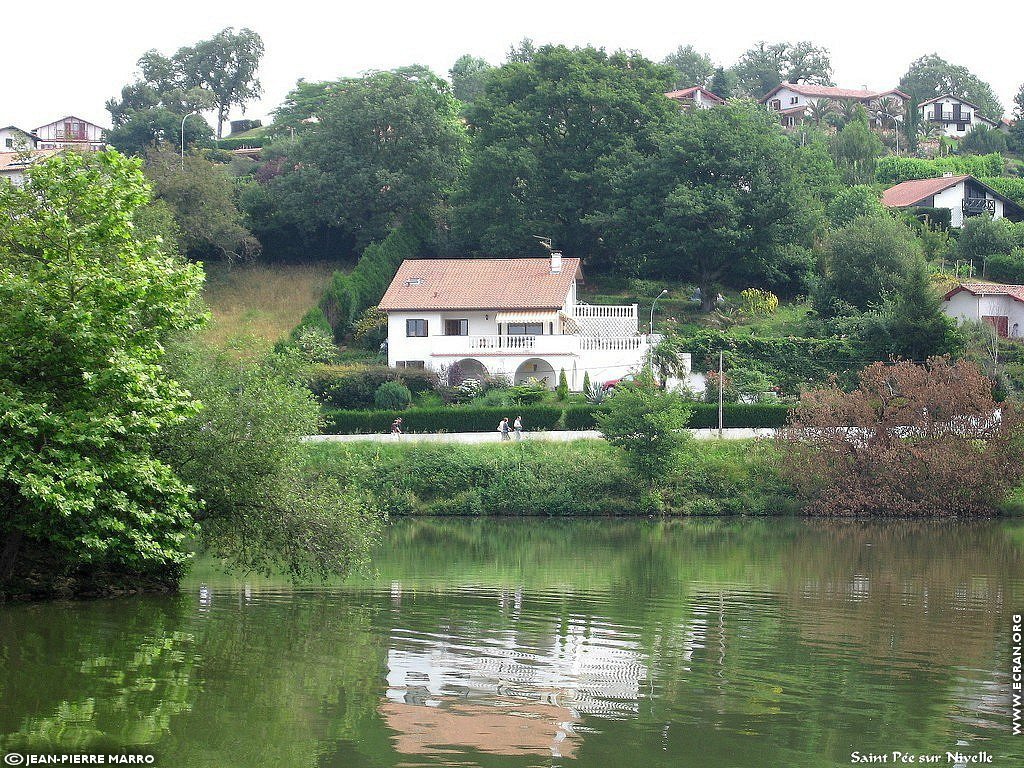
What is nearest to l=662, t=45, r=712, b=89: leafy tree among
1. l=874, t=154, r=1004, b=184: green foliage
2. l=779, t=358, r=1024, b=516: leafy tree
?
l=874, t=154, r=1004, b=184: green foliage

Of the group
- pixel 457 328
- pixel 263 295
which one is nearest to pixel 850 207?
pixel 457 328

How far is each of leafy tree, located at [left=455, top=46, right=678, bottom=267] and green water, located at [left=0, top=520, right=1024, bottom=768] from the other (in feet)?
122

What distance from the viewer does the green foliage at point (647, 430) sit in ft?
151

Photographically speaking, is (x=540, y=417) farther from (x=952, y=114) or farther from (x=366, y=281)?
(x=952, y=114)

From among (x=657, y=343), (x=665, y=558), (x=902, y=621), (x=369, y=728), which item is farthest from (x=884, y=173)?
(x=369, y=728)

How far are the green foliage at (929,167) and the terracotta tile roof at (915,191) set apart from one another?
20.1 feet

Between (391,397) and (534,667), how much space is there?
3485 centimetres

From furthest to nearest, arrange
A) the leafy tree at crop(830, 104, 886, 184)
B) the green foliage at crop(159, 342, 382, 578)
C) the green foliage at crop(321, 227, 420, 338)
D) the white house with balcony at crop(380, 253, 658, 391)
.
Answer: the leafy tree at crop(830, 104, 886, 184) < the green foliage at crop(321, 227, 420, 338) < the white house with balcony at crop(380, 253, 658, 391) < the green foliage at crop(159, 342, 382, 578)

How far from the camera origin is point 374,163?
233 feet

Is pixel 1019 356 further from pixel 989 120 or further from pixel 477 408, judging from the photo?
pixel 989 120

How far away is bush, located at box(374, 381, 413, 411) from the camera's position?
53.8 meters

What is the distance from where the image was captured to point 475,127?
70312mm

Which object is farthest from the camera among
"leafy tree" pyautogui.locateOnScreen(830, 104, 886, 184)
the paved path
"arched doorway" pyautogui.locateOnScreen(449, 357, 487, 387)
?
"leafy tree" pyautogui.locateOnScreen(830, 104, 886, 184)

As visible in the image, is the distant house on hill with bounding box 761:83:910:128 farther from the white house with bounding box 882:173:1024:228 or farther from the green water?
the green water
